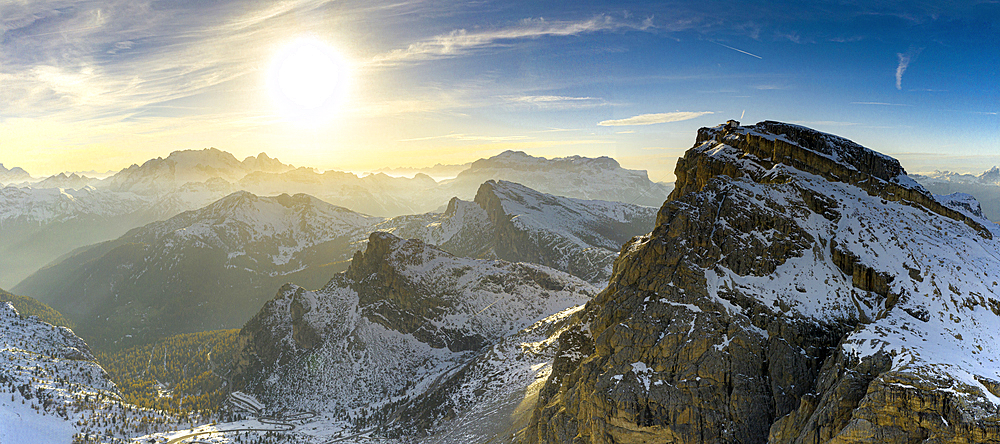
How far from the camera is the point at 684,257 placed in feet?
277

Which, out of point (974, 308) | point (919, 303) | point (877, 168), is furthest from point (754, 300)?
point (877, 168)

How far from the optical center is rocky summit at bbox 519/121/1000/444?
56.6 meters

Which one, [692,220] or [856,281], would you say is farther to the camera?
[692,220]

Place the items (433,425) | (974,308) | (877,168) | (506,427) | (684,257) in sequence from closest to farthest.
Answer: (974,308) → (684,257) → (877,168) → (506,427) → (433,425)

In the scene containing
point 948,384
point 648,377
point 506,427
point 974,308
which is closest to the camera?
point 948,384

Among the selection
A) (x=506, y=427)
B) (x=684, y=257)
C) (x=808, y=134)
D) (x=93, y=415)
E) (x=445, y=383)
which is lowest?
(x=93, y=415)

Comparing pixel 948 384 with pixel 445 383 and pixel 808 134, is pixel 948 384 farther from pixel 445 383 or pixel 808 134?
pixel 445 383

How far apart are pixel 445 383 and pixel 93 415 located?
129 meters

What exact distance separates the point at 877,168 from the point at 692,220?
3551cm

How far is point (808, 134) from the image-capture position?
96.9 meters

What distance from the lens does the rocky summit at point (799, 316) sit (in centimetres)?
5662

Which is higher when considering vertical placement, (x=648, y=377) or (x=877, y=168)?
(x=877, y=168)

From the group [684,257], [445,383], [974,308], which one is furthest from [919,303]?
[445,383]

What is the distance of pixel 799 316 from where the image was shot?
75062 millimetres
